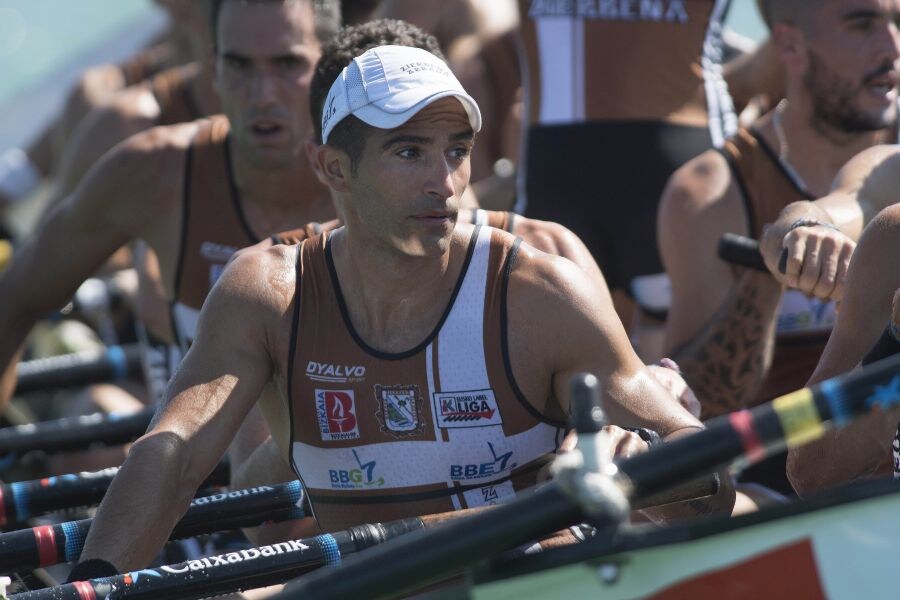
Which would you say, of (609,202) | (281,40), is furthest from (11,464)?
(609,202)

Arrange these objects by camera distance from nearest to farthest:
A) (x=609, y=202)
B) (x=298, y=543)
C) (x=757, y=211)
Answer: (x=298, y=543), (x=757, y=211), (x=609, y=202)

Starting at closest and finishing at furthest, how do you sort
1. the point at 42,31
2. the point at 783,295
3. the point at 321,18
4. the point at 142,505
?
the point at 142,505 → the point at 783,295 → the point at 321,18 → the point at 42,31

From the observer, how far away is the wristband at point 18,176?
875cm

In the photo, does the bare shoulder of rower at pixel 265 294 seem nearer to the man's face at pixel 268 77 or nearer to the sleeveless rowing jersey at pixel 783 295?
the man's face at pixel 268 77

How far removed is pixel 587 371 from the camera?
3551 mm

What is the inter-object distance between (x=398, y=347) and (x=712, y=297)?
179cm

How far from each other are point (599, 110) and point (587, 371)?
2.98 meters

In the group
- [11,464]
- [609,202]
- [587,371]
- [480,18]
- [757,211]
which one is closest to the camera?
[587,371]

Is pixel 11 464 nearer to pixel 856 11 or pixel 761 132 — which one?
pixel 761 132

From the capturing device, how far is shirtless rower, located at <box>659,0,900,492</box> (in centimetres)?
491

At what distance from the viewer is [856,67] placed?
5.36m

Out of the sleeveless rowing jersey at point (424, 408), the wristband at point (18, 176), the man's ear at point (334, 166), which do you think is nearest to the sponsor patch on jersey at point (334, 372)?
the sleeveless rowing jersey at point (424, 408)

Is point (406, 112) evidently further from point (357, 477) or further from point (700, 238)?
point (700, 238)

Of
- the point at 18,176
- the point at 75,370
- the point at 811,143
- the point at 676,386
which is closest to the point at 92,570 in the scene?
the point at 676,386
